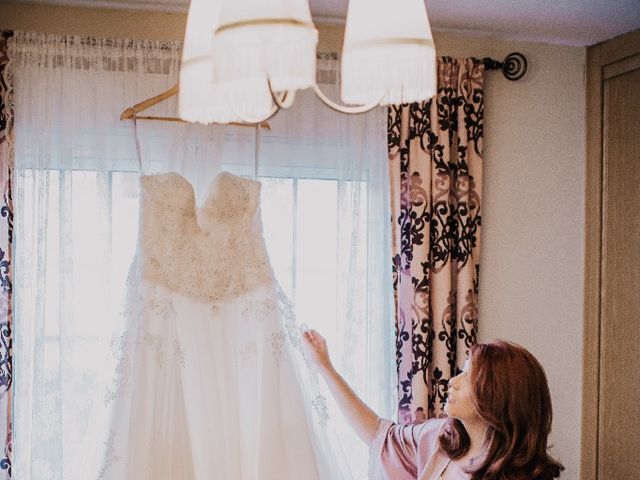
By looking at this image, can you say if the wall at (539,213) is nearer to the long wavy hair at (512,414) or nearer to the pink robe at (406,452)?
the pink robe at (406,452)

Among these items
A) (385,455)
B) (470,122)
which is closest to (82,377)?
(385,455)

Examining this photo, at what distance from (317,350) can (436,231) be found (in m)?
0.77

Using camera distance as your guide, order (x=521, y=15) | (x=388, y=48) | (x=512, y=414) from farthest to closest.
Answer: (x=521, y=15)
(x=512, y=414)
(x=388, y=48)

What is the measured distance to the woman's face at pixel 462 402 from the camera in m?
2.28

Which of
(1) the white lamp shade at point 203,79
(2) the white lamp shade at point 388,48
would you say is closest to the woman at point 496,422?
(2) the white lamp shade at point 388,48

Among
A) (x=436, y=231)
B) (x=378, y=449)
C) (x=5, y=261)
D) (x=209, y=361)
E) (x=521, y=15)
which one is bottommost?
(x=378, y=449)

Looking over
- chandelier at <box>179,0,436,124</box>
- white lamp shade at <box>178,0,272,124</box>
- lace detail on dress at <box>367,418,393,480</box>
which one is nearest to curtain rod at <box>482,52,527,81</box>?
lace detail on dress at <box>367,418,393,480</box>

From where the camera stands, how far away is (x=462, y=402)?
2.29m

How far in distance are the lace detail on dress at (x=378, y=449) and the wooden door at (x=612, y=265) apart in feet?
3.49

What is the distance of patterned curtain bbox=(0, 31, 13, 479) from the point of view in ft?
8.86

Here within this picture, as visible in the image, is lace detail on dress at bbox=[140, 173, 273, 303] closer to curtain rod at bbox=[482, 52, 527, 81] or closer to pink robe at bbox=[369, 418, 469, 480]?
pink robe at bbox=[369, 418, 469, 480]

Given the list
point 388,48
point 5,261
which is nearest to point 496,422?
point 388,48

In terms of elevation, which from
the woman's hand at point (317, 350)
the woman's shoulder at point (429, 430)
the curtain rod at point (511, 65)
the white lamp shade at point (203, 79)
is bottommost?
the woman's shoulder at point (429, 430)

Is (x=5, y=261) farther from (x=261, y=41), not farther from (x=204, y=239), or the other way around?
(x=261, y=41)
